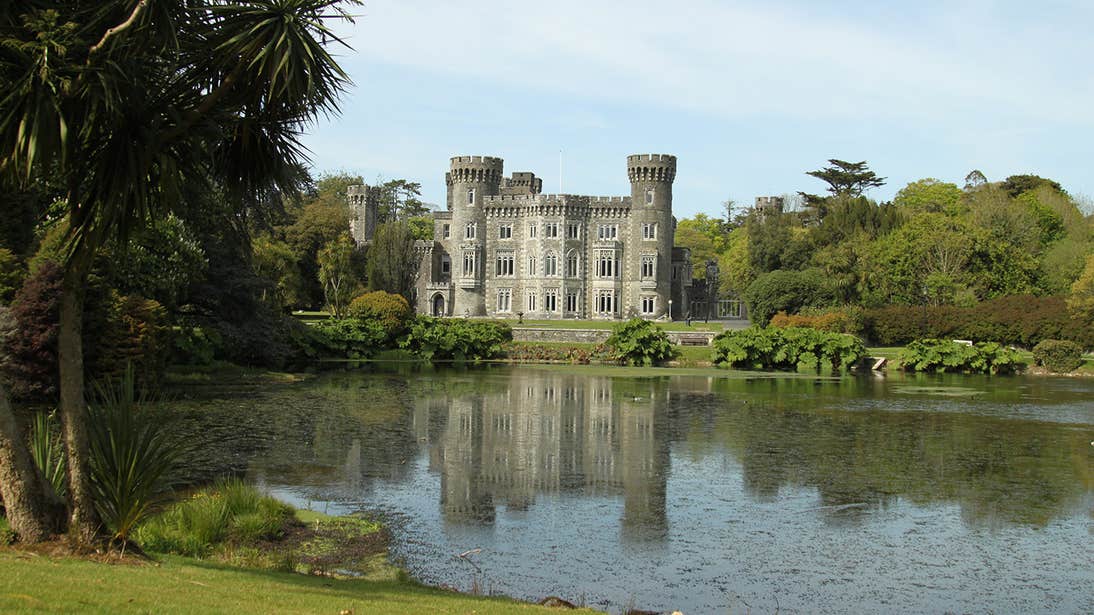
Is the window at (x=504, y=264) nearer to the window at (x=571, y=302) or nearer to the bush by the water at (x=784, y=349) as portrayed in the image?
the window at (x=571, y=302)

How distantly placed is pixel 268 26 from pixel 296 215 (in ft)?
202

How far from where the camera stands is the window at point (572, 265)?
72.0 meters

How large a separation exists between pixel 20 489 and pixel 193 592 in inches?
82.7

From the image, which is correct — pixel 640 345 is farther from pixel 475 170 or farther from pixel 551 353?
pixel 475 170

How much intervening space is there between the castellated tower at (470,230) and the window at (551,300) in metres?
4.89

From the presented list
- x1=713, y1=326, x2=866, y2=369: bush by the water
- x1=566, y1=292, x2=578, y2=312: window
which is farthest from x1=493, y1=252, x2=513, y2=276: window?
x1=713, y1=326, x2=866, y2=369: bush by the water

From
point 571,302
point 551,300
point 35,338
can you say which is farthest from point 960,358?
point 35,338

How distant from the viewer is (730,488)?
52.2ft

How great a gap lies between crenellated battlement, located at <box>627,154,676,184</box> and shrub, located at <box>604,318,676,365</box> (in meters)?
28.1

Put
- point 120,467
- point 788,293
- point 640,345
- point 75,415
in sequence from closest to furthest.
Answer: point 75,415 < point 120,467 < point 640,345 < point 788,293

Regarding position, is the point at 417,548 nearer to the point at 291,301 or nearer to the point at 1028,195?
the point at 291,301

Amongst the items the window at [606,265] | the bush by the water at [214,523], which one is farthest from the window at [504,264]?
the bush by the water at [214,523]

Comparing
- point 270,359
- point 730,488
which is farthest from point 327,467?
point 270,359

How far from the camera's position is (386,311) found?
44938 mm
